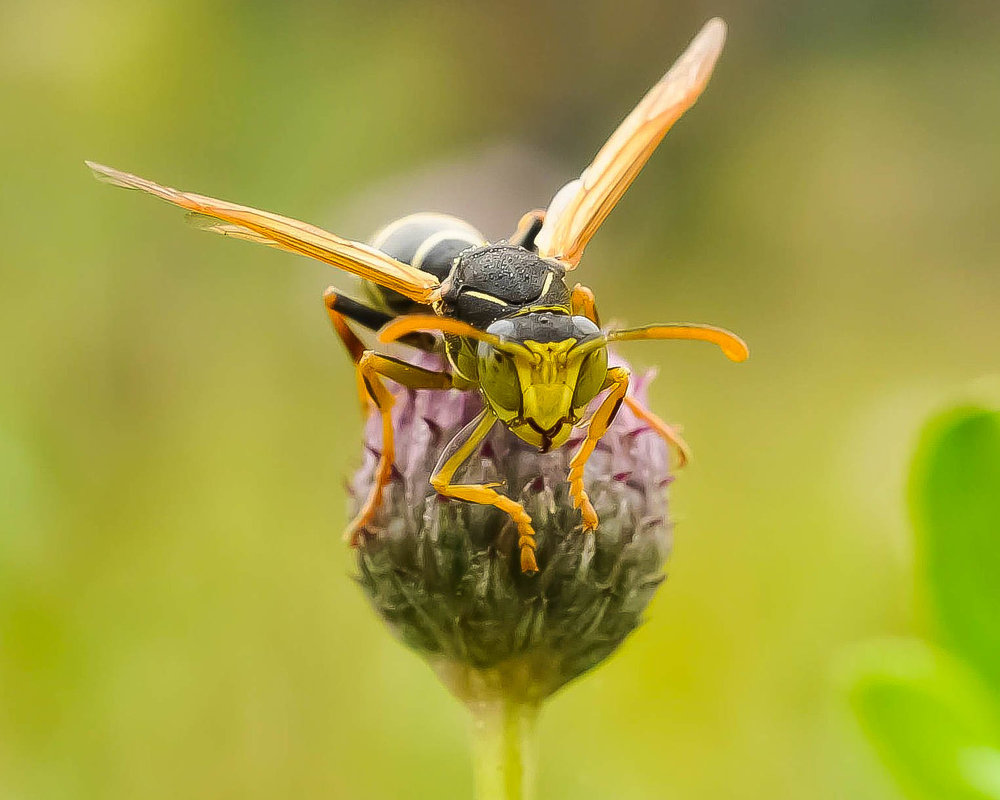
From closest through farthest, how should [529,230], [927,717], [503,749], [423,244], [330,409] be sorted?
[927,717] → [503,749] → [423,244] → [529,230] → [330,409]

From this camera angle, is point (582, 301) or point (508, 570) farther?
point (582, 301)

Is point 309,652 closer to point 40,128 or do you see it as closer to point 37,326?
point 37,326

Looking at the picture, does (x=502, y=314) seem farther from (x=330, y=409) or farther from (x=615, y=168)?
(x=330, y=409)

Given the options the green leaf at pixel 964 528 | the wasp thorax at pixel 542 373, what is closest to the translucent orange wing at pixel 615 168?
the wasp thorax at pixel 542 373

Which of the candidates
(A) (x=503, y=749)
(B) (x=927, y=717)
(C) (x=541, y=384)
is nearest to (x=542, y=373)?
(C) (x=541, y=384)

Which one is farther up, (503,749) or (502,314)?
(502,314)

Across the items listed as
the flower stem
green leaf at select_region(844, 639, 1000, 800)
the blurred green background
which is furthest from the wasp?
green leaf at select_region(844, 639, 1000, 800)

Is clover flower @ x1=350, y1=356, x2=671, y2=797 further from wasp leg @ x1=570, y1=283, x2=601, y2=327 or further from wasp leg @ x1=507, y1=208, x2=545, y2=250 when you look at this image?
wasp leg @ x1=507, y1=208, x2=545, y2=250
